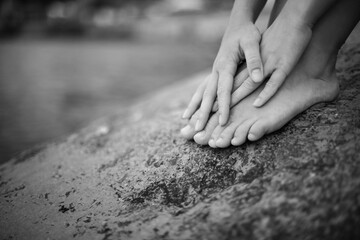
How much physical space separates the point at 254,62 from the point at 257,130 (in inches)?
13.8

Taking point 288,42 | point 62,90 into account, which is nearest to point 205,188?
point 288,42

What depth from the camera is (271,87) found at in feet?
4.53

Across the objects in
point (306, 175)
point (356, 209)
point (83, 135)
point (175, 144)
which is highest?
point (83, 135)

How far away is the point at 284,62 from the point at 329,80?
0.32 metres

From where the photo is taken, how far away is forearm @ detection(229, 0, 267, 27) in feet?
5.21

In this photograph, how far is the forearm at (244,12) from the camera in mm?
1589

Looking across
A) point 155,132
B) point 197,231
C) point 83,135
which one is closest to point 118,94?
point 83,135

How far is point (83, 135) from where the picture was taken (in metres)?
2.37

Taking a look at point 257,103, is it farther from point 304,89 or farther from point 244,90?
point 304,89

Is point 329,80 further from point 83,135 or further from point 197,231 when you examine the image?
point 83,135

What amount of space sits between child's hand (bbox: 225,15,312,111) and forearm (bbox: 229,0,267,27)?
21cm

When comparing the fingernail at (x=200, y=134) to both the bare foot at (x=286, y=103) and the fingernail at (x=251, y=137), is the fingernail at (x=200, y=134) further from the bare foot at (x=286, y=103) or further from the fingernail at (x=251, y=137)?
the fingernail at (x=251, y=137)

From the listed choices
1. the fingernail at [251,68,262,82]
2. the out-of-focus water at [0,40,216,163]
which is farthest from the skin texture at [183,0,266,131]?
the out-of-focus water at [0,40,216,163]

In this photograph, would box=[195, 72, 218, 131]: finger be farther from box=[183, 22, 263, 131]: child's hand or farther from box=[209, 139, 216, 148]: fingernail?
box=[209, 139, 216, 148]: fingernail
